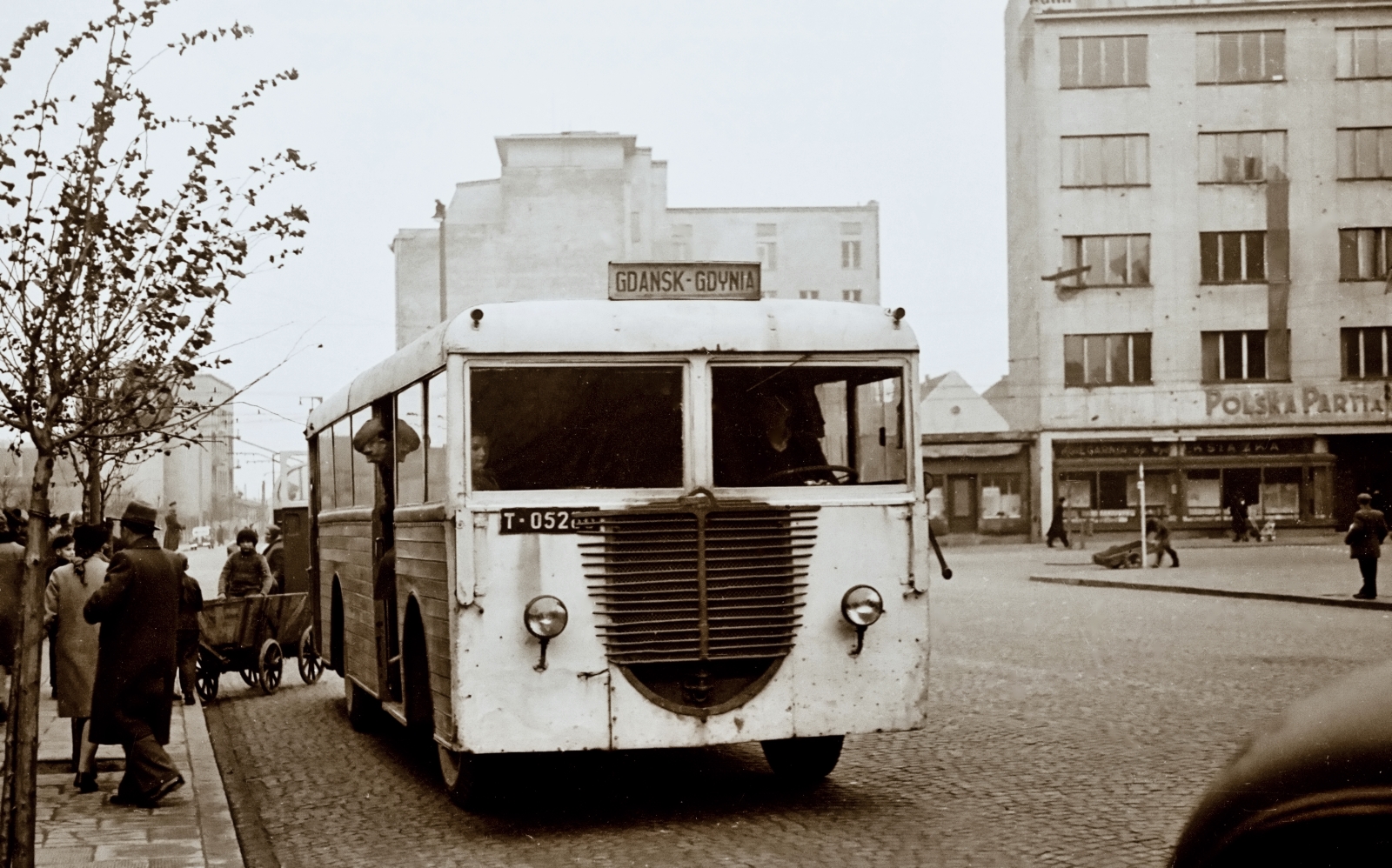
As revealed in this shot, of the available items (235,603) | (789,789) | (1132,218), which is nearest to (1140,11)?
(1132,218)

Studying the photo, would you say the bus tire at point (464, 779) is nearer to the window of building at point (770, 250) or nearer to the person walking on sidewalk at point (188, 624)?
A: the person walking on sidewalk at point (188, 624)

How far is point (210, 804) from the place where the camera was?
369 inches

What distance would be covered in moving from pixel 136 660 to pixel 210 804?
873mm

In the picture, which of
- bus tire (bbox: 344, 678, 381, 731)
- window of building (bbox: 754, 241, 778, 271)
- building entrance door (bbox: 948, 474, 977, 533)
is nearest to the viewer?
bus tire (bbox: 344, 678, 381, 731)

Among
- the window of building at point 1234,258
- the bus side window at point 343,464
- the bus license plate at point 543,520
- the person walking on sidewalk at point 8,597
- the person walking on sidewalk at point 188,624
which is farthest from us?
the window of building at point 1234,258

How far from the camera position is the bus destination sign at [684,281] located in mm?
9195

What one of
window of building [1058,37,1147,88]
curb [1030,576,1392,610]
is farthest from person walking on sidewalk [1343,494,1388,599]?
window of building [1058,37,1147,88]

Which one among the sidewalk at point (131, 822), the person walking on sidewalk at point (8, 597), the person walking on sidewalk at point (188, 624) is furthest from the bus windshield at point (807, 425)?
the person walking on sidewalk at point (8, 597)

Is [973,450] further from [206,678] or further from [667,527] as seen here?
[667,527]

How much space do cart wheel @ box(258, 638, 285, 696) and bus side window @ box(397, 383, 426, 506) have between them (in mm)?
7285

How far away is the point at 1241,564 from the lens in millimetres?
39875

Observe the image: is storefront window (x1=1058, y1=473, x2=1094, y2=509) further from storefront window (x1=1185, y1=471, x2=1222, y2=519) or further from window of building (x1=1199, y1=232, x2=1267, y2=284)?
window of building (x1=1199, y1=232, x2=1267, y2=284)

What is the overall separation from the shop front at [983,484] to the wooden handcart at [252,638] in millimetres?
43502

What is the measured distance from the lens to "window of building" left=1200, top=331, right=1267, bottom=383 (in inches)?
2260
